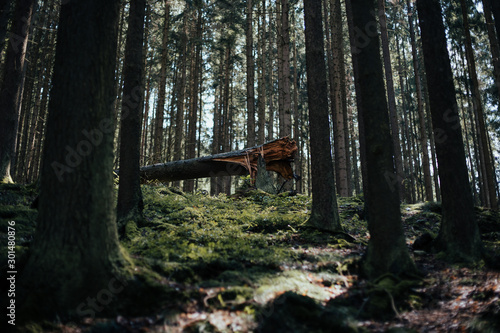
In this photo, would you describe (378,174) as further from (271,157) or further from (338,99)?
(338,99)

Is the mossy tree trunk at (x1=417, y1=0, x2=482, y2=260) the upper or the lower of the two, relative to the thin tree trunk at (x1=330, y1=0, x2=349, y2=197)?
lower

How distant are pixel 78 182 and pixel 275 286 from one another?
2514mm

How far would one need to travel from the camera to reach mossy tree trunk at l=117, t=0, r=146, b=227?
6031mm

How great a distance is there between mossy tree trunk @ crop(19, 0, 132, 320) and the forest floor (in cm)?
31

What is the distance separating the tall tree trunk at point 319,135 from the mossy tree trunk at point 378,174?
209cm

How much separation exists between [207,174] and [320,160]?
17.8 ft

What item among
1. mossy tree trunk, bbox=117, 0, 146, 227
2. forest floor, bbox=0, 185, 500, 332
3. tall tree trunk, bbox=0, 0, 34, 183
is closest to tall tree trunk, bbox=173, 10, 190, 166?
tall tree trunk, bbox=0, 0, 34, 183

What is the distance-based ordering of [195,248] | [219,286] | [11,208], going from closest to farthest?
[219,286]
[195,248]
[11,208]

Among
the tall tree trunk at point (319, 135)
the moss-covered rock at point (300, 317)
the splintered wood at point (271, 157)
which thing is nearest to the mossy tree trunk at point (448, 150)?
the tall tree trunk at point (319, 135)

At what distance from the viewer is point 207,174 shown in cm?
1120

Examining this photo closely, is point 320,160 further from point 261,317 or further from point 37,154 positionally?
point 37,154

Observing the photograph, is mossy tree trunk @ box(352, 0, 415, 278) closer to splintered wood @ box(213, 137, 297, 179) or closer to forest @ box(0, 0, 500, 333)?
forest @ box(0, 0, 500, 333)

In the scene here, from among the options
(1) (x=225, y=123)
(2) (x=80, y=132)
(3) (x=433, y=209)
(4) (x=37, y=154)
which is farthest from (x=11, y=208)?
(1) (x=225, y=123)

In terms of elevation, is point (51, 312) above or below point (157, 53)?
below
